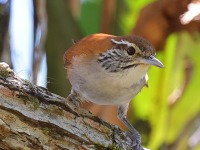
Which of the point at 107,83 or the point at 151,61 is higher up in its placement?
the point at 151,61

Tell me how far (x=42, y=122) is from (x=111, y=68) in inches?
33.3

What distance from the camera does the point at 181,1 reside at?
359 cm

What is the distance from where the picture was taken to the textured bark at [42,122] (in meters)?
2.56

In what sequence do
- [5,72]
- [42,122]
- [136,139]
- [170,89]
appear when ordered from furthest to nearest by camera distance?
[170,89]
[136,139]
[5,72]
[42,122]

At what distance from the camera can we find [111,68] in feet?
11.1

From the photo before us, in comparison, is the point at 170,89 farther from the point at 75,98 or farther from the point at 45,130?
the point at 45,130

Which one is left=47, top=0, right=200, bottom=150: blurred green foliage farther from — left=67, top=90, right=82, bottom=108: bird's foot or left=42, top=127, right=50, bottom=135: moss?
left=42, top=127, right=50, bottom=135: moss

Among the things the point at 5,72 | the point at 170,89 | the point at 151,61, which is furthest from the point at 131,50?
the point at 5,72

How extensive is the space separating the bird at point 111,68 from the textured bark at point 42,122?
46 cm

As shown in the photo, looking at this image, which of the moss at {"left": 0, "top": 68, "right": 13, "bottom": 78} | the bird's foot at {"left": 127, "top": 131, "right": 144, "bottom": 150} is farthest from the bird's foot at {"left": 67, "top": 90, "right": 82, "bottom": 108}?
the moss at {"left": 0, "top": 68, "right": 13, "bottom": 78}

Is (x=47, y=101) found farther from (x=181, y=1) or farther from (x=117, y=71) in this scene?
(x=181, y=1)

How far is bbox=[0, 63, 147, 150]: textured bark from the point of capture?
256cm

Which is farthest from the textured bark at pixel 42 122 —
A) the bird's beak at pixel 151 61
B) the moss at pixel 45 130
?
the bird's beak at pixel 151 61

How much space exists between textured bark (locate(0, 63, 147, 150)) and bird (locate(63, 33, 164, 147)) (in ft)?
1.50
